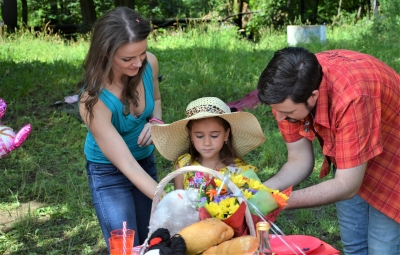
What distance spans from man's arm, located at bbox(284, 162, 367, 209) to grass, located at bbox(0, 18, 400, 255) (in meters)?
1.77

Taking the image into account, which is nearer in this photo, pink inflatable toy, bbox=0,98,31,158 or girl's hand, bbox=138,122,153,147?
girl's hand, bbox=138,122,153,147

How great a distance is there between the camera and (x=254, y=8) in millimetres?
19453

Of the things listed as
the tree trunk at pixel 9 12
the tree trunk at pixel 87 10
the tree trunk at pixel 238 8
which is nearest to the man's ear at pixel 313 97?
the tree trunk at pixel 9 12

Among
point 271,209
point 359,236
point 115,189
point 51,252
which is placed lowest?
point 51,252

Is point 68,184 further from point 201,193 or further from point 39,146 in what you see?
point 201,193

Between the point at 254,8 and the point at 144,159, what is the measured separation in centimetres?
1736

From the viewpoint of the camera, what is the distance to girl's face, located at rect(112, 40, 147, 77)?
239 centimetres

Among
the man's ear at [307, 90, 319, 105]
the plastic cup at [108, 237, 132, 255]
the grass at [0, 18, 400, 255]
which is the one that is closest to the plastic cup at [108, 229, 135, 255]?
the plastic cup at [108, 237, 132, 255]

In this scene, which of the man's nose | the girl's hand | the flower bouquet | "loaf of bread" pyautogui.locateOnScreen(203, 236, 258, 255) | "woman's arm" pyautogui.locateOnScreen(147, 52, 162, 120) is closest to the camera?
"loaf of bread" pyautogui.locateOnScreen(203, 236, 258, 255)

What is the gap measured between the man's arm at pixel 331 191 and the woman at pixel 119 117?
0.60 metres

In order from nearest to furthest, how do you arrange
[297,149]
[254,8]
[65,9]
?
1. [297,149]
2. [254,8]
3. [65,9]

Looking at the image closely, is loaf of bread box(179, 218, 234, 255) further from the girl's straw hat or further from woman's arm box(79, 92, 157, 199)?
the girl's straw hat

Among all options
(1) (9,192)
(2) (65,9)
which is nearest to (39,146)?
(1) (9,192)

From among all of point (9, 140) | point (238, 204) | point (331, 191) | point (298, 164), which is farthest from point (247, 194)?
point (9, 140)
